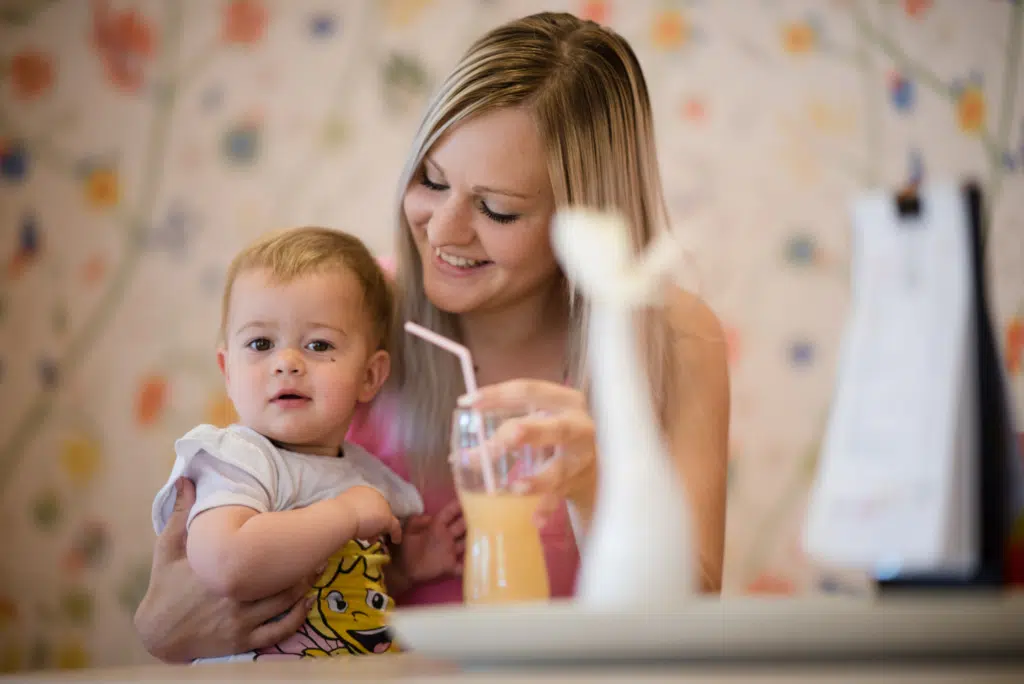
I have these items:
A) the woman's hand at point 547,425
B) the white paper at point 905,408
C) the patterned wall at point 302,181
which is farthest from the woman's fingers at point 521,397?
the patterned wall at point 302,181

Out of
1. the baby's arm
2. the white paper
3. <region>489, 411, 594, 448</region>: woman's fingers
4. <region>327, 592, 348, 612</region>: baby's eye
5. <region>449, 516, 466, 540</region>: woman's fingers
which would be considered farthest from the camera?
<region>449, 516, 466, 540</region>: woman's fingers

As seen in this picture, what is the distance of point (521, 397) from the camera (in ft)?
3.29

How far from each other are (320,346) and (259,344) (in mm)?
82

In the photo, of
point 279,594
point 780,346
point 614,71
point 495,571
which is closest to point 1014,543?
point 495,571

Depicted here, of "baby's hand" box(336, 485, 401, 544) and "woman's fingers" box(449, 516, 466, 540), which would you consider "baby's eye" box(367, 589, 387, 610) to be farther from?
"woman's fingers" box(449, 516, 466, 540)

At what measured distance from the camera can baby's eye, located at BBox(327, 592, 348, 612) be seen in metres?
1.35

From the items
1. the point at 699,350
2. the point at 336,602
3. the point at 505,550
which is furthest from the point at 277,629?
the point at 699,350

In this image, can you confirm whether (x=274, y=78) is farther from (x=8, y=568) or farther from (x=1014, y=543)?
(x=1014, y=543)

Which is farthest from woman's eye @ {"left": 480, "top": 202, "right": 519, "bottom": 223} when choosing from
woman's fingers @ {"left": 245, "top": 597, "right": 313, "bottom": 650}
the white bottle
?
the white bottle

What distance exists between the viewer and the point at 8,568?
283 centimetres

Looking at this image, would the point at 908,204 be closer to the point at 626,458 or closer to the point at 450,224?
the point at 626,458

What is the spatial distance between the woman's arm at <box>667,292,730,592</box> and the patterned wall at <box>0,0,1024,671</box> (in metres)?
1.16

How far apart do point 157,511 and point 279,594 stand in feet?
0.80

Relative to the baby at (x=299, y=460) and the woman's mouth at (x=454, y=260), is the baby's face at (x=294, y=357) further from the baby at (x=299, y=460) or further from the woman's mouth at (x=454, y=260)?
the woman's mouth at (x=454, y=260)
